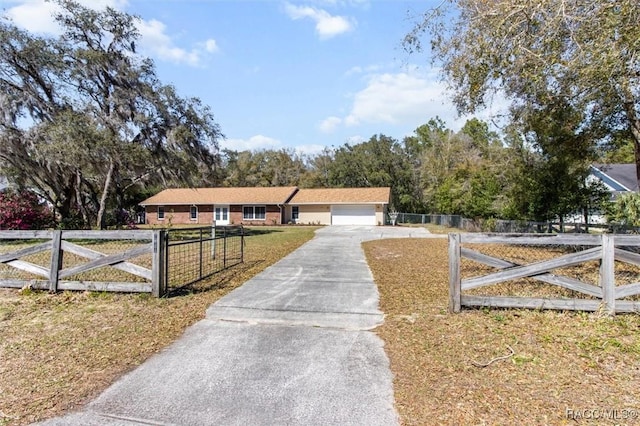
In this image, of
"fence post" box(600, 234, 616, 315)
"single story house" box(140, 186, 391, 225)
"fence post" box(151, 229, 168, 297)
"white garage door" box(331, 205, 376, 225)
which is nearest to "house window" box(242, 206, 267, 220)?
"single story house" box(140, 186, 391, 225)

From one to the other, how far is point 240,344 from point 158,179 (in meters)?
17.9

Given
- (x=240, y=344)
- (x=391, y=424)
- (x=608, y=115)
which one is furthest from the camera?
(x=608, y=115)

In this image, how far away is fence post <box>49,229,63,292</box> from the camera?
6328 mm

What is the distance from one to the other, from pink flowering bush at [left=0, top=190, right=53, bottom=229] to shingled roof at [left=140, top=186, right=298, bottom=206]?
17.5 m

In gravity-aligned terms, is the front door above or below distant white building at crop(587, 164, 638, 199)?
below

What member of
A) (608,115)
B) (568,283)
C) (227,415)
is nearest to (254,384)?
(227,415)

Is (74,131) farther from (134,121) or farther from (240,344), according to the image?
(240,344)

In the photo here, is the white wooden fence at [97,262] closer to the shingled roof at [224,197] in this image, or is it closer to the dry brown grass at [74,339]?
the dry brown grass at [74,339]

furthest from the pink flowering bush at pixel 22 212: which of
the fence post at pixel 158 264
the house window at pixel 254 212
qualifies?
the house window at pixel 254 212

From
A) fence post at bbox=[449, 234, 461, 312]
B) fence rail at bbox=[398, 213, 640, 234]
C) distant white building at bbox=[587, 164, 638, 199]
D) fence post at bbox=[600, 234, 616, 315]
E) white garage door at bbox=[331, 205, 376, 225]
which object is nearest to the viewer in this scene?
fence post at bbox=[600, 234, 616, 315]

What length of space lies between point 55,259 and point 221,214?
31.4 m

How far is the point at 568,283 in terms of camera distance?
4973 mm

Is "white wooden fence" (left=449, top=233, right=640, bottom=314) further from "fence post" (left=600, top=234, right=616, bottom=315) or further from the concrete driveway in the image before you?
the concrete driveway

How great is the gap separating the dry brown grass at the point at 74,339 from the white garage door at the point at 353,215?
28.4m
